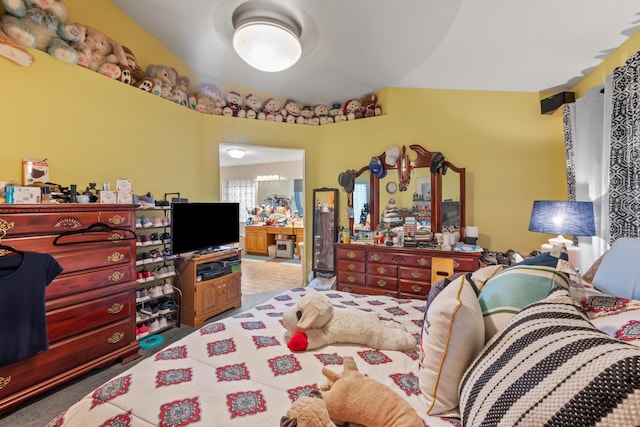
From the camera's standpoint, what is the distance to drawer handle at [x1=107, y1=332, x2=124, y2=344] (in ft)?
6.79

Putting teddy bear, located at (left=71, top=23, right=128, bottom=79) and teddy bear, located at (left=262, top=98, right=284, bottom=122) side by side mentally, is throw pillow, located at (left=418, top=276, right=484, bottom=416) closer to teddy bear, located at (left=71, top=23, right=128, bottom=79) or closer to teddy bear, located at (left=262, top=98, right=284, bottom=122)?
teddy bear, located at (left=71, top=23, right=128, bottom=79)

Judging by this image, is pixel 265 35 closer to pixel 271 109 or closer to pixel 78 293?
pixel 271 109

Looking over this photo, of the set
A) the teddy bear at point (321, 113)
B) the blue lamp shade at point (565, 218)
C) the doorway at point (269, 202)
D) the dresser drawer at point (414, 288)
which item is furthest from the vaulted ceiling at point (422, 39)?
the doorway at point (269, 202)

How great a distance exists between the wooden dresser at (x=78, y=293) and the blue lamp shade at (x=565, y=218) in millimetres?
3404

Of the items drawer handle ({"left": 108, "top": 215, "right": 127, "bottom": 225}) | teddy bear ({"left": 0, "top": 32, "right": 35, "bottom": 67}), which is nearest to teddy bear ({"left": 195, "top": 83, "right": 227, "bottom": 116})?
teddy bear ({"left": 0, "top": 32, "right": 35, "bottom": 67})

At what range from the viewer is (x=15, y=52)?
71.4 inches

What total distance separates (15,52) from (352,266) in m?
3.38

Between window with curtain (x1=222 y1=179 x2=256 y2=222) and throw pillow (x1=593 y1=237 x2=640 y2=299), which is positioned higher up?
window with curtain (x1=222 y1=179 x2=256 y2=222)

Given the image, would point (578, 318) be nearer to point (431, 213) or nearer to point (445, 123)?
point (431, 213)

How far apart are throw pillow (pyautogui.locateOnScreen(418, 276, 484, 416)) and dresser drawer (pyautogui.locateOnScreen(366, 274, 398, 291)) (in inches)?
86.3

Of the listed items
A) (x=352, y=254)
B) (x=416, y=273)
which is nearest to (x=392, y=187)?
(x=352, y=254)

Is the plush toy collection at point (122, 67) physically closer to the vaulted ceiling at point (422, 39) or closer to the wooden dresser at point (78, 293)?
the vaulted ceiling at point (422, 39)

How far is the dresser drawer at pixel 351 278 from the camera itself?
3.31 metres

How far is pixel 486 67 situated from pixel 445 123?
723mm
